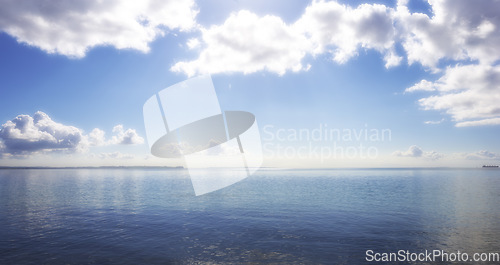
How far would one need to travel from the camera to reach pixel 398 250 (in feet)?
66.8

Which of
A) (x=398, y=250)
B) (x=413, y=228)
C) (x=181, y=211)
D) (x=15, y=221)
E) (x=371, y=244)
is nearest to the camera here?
(x=398, y=250)

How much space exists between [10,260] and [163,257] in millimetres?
11230

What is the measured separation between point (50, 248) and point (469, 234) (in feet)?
135

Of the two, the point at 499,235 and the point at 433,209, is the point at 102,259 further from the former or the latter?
the point at 433,209

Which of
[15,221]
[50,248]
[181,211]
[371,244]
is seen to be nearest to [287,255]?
[371,244]

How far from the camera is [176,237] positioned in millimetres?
23969

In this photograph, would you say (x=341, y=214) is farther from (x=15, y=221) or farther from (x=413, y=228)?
(x=15, y=221)

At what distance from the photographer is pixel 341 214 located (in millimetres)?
34938

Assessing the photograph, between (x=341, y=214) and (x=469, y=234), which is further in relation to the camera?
(x=341, y=214)

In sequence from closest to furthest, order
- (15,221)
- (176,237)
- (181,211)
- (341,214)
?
(176,237), (15,221), (341,214), (181,211)

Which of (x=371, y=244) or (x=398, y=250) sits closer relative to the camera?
(x=398, y=250)

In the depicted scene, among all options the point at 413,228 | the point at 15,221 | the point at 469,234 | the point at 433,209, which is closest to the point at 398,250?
the point at 413,228

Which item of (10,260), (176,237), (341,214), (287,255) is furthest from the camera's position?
(341,214)

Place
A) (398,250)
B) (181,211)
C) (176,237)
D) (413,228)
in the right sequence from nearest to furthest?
(398,250) → (176,237) → (413,228) → (181,211)
